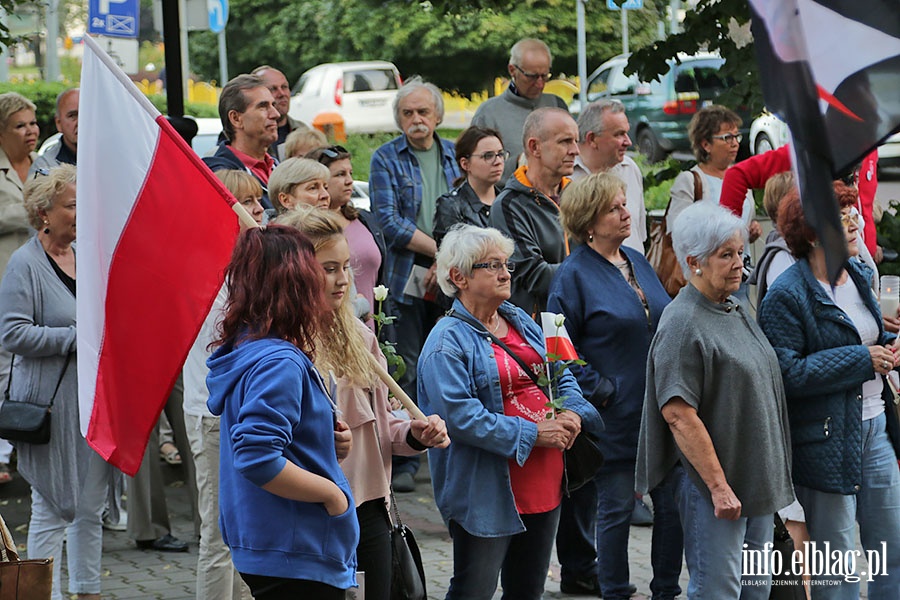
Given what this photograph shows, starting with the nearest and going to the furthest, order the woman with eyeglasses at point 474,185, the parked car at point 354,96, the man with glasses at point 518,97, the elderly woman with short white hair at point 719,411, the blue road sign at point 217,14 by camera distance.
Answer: the elderly woman with short white hair at point 719,411 → the woman with eyeglasses at point 474,185 → the man with glasses at point 518,97 → the blue road sign at point 217,14 → the parked car at point 354,96

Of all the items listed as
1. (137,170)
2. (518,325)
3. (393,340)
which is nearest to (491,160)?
(393,340)

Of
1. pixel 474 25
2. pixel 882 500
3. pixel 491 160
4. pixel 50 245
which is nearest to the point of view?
pixel 882 500

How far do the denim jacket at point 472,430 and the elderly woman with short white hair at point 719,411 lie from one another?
0.52 meters

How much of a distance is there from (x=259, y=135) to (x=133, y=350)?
2.62 metres

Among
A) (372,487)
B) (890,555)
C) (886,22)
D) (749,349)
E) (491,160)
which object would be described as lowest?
(890,555)

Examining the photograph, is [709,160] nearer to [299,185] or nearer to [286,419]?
[299,185]

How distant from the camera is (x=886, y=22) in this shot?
3.68 meters

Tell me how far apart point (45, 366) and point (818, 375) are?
336 cm

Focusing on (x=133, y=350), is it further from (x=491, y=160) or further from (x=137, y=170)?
(x=491, y=160)

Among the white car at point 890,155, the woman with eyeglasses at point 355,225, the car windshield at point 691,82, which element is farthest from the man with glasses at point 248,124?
the car windshield at point 691,82

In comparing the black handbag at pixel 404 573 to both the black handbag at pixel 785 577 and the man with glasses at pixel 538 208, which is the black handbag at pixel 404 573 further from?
the man with glasses at pixel 538 208

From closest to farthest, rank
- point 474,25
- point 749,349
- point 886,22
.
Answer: point 886,22
point 749,349
point 474,25

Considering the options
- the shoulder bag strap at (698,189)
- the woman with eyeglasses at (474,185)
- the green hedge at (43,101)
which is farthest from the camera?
the green hedge at (43,101)

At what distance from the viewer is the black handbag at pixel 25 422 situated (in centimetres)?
605
